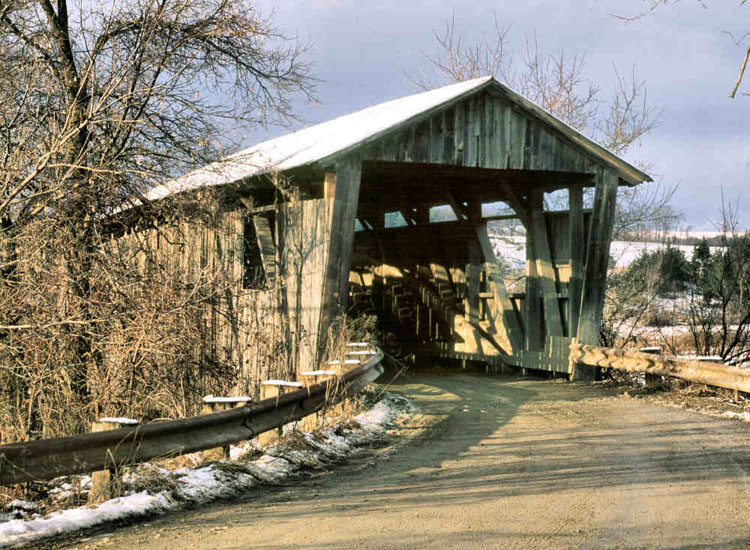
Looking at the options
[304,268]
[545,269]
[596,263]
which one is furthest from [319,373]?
[545,269]

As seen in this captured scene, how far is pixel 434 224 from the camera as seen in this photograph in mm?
18328

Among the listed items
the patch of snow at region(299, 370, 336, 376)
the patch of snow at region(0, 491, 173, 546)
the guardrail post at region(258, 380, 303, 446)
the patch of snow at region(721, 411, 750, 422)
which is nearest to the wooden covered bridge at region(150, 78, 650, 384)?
the patch of snow at region(299, 370, 336, 376)

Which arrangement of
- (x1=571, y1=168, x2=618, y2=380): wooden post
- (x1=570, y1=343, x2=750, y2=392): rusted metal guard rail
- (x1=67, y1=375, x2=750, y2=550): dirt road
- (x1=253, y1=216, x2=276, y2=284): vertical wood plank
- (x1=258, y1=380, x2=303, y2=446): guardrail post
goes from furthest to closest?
(x1=571, y1=168, x2=618, y2=380): wooden post → (x1=253, y1=216, x2=276, y2=284): vertical wood plank → (x1=570, y1=343, x2=750, y2=392): rusted metal guard rail → (x1=258, y1=380, x2=303, y2=446): guardrail post → (x1=67, y1=375, x2=750, y2=550): dirt road

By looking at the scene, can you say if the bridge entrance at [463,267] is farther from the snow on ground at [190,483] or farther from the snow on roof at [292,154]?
the snow on ground at [190,483]

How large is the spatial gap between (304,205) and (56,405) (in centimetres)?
527

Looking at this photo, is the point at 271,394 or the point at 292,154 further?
the point at 292,154

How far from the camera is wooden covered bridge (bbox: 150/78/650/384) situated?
448 inches

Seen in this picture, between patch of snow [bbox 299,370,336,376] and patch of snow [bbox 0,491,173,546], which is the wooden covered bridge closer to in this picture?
patch of snow [bbox 299,370,336,376]

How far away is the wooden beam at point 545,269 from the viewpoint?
14.9 metres

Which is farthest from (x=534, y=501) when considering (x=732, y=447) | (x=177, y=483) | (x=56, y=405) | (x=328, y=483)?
(x=56, y=405)

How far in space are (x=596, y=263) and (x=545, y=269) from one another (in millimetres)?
1252

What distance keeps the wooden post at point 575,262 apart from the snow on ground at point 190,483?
7678 millimetres

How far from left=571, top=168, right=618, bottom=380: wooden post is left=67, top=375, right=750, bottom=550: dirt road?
17.8 ft

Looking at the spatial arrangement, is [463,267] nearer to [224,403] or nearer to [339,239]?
[339,239]
